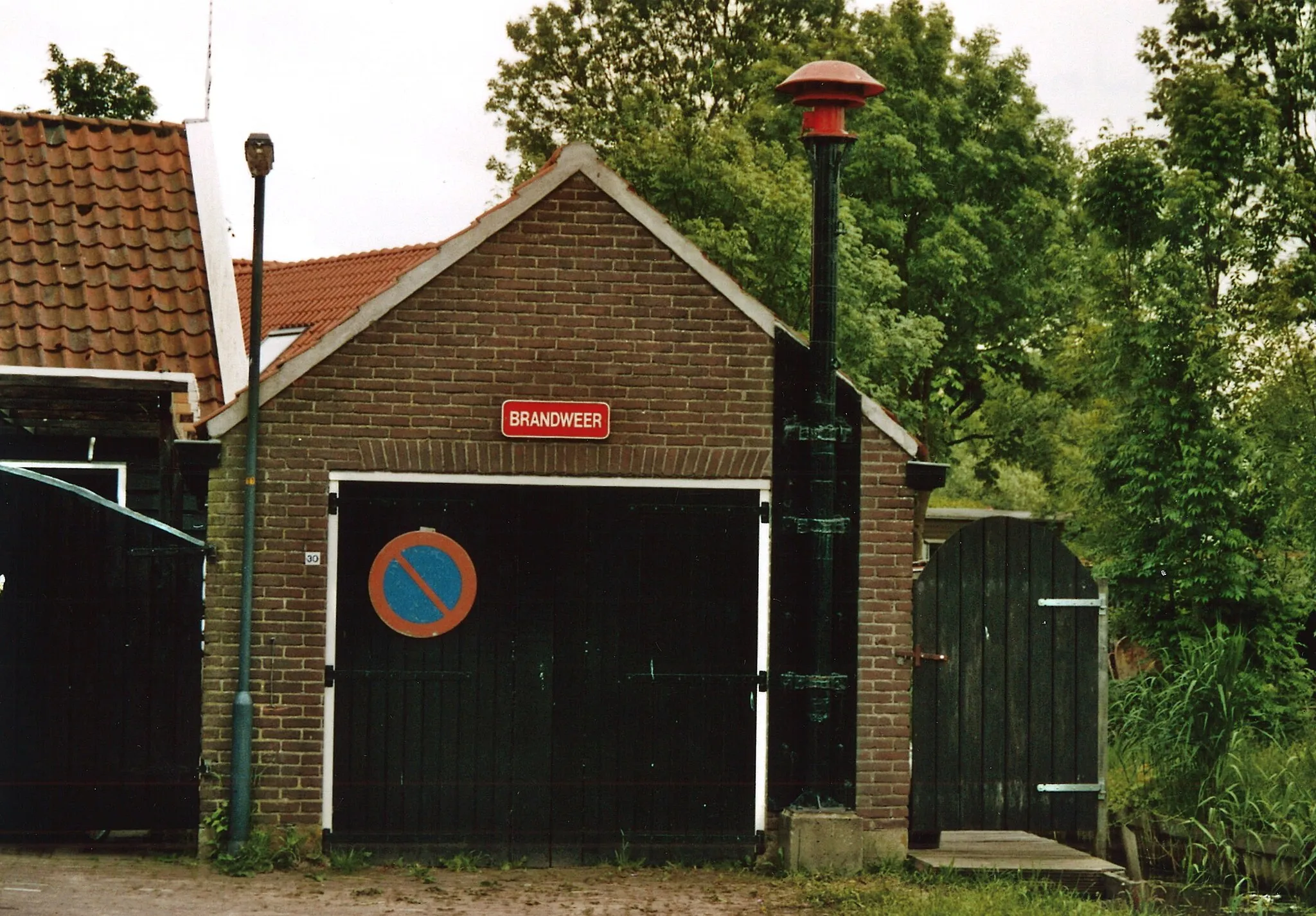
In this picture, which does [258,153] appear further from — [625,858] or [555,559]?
[625,858]

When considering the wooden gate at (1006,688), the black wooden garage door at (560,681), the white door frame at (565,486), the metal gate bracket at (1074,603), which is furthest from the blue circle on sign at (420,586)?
the metal gate bracket at (1074,603)

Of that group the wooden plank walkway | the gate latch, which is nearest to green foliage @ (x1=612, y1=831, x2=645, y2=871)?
the wooden plank walkway

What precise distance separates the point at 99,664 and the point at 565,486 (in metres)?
3.18

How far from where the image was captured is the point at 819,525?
1061cm

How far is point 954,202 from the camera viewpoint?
33.8 meters

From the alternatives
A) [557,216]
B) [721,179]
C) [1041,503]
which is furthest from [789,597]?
[1041,503]

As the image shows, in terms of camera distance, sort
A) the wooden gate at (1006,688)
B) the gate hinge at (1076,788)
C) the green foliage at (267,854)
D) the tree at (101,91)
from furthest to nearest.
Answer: the tree at (101,91)
the gate hinge at (1076,788)
the wooden gate at (1006,688)
the green foliage at (267,854)

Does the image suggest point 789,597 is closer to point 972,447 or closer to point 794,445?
point 794,445

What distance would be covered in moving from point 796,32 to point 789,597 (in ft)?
90.0

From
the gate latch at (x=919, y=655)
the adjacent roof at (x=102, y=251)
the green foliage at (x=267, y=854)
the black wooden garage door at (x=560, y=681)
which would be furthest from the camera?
the adjacent roof at (x=102, y=251)

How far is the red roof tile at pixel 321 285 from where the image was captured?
20.5 m

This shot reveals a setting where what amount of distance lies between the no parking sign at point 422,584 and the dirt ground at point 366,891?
62.2 inches

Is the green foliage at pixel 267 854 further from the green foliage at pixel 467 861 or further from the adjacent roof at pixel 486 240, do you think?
the adjacent roof at pixel 486 240

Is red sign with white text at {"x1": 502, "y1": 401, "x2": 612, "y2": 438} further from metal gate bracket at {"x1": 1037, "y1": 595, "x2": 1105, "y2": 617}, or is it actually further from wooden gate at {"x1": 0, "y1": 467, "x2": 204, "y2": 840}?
metal gate bracket at {"x1": 1037, "y1": 595, "x2": 1105, "y2": 617}
